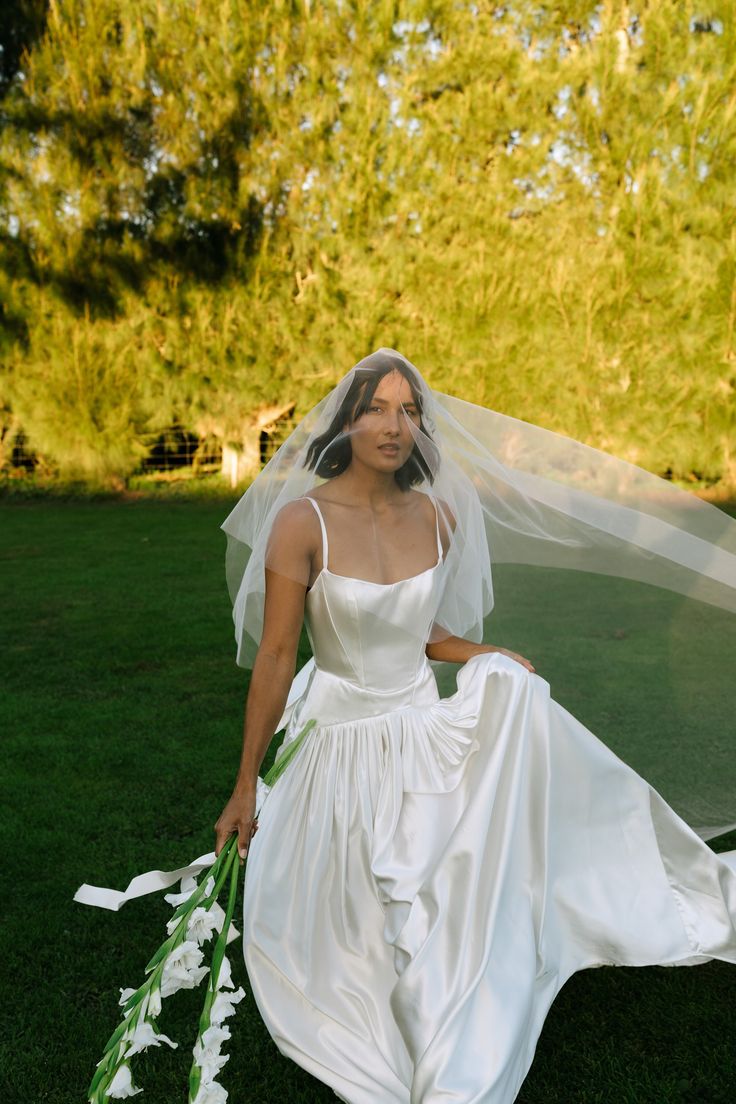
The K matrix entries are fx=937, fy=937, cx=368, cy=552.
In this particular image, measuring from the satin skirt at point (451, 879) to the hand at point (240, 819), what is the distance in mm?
314

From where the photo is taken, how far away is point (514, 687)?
2.35 m

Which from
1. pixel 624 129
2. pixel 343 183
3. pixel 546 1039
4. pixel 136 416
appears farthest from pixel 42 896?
pixel 624 129

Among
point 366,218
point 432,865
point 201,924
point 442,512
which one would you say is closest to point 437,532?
point 442,512

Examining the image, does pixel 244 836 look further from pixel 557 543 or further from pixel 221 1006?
pixel 557 543

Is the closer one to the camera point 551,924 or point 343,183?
point 551,924

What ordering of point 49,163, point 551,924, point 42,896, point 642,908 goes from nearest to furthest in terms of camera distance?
point 551,924
point 642,908
point 42,896
point 49,163

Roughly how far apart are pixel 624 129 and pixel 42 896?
53.7 feet

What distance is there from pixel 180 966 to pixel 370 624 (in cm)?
102

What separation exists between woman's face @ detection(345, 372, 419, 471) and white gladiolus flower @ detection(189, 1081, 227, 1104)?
154 centimetres

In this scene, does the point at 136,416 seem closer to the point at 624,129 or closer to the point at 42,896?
the point at 624,129

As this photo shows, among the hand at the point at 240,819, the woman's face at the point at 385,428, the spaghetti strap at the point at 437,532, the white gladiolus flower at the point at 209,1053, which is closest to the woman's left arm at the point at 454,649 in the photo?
the spaghetti strap at the point at 437,532

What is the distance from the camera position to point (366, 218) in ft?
54.6

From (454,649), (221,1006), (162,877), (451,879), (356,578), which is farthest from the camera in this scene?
(454,649)

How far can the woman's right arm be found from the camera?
2219 millimetres
